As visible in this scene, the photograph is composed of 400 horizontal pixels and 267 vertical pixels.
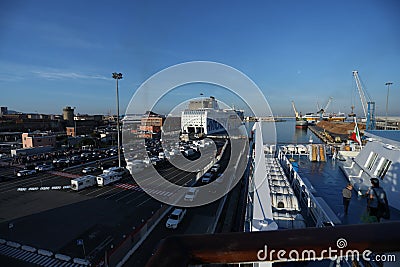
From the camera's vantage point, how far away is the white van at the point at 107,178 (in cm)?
581

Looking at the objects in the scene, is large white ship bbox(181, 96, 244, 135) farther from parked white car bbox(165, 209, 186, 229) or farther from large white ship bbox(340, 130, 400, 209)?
large white ship bbox(340, 130, 400, 209)

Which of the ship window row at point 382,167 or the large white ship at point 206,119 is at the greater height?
the large white ship at point 206,119

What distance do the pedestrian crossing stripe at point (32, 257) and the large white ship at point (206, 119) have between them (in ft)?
53.7

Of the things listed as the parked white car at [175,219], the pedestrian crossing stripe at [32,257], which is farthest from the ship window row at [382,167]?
the pedestrian crossing stripe at [32,257]

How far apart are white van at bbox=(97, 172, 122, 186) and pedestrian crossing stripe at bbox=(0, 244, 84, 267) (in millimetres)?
2722

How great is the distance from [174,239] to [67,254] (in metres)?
3.57

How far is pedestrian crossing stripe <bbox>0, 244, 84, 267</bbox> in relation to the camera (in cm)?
274

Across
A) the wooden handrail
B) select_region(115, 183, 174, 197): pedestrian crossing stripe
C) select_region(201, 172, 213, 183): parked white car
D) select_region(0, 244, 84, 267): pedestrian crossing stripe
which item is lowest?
select_region(0, 244, 84, 267): pedestrian crossing stripe

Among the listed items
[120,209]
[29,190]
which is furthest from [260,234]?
[29,190]

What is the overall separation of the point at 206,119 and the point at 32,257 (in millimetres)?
17168

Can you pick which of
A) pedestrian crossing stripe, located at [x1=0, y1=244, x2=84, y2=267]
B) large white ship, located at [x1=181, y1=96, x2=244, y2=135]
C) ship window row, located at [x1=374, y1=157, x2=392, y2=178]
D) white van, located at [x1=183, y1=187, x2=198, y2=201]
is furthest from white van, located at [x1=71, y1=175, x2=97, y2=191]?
large white ship, located at [x1=181, y1=96, x2=244, y2=135]

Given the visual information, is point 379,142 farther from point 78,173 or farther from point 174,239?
point 78,173

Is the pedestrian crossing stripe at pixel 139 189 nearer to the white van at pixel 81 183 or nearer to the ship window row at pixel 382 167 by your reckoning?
the white van at pixel 81 183

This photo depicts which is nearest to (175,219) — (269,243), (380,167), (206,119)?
(380,167)
